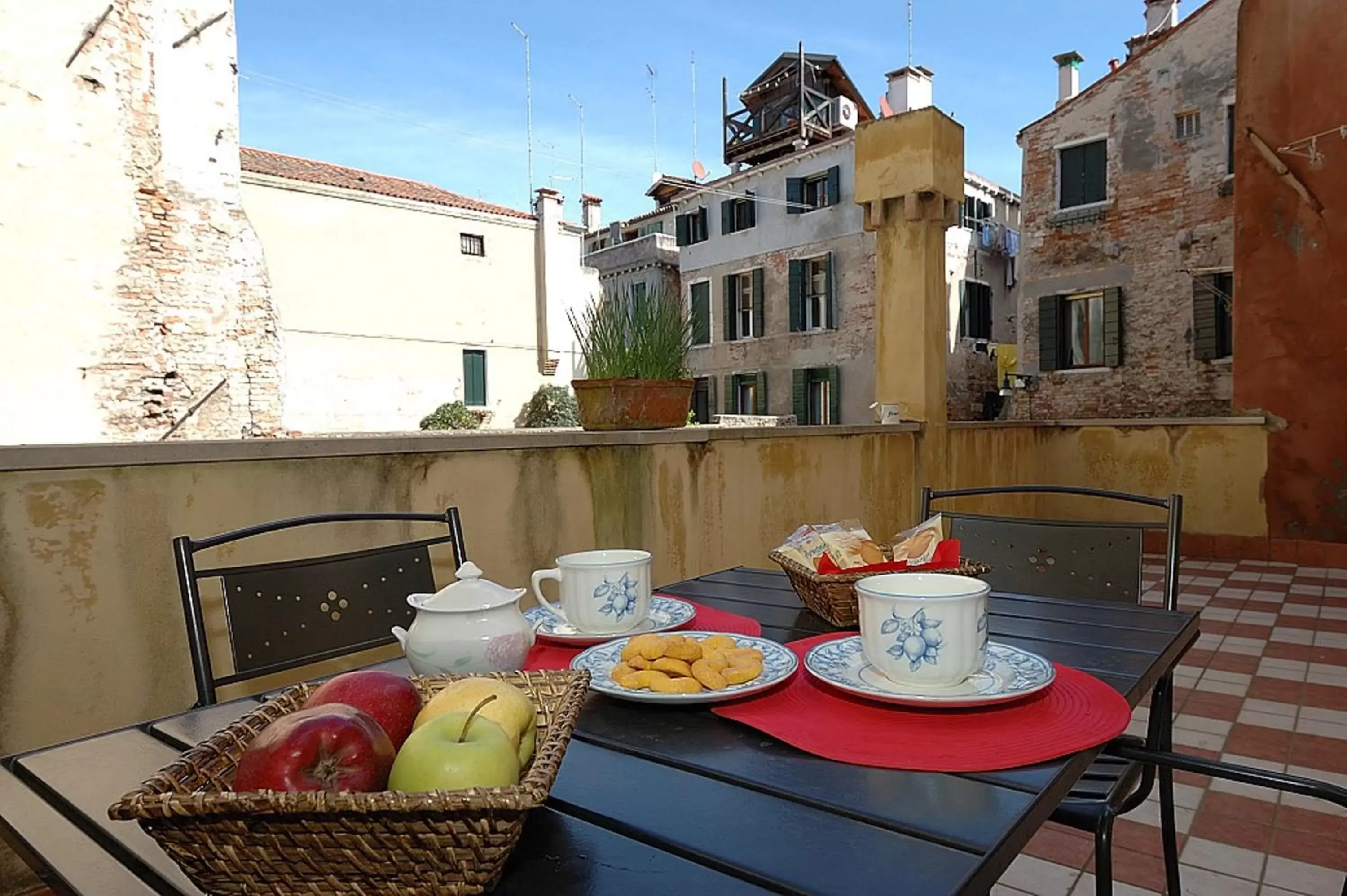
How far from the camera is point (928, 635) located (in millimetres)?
785

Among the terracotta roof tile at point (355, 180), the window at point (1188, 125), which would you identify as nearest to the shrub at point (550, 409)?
the terracotta roof tile at point (355, 180)

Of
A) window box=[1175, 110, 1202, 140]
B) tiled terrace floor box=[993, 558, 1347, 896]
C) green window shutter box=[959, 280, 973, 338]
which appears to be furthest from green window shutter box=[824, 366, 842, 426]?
tiled terrace floor box=[993, 558, 1347, 896]

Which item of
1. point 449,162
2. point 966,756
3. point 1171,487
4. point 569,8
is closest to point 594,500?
point 966,756

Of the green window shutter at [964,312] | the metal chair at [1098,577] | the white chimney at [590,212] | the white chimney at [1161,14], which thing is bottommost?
the metal chair at [1098,577]

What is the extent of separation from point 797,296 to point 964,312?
299cm

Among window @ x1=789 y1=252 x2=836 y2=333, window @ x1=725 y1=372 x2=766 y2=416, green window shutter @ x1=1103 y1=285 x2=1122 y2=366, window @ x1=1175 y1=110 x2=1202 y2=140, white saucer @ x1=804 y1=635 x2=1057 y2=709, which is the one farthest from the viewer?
window @ x1=725 y1=372 x2=766 y2=416

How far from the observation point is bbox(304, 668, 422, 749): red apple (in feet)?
1.98

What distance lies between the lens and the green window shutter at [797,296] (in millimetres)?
14930

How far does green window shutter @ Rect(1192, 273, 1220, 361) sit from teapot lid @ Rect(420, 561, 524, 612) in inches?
438

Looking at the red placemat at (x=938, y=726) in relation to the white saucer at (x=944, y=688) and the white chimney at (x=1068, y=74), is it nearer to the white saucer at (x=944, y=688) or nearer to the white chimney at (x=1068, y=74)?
the white saucer at (x=944, y=688)

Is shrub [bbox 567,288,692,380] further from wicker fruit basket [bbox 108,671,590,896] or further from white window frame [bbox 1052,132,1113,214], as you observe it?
white window frame [bbox 1052,132,1113,214]

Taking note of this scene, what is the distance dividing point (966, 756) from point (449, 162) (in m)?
19.0

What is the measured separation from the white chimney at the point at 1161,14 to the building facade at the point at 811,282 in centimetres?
312

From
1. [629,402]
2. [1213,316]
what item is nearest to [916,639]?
[629,402]
